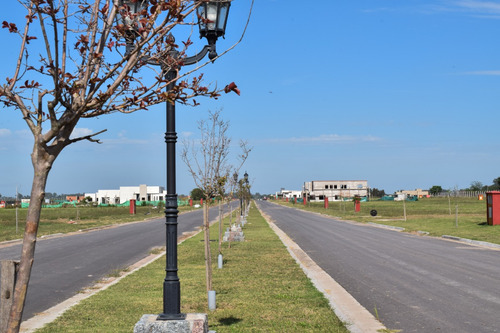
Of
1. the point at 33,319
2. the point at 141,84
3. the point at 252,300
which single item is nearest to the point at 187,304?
the point at 252,300

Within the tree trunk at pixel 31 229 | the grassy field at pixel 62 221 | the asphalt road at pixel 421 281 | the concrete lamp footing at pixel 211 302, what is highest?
the tree trunk at pixel 31 229

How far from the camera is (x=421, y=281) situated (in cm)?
1463

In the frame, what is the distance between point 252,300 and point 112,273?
23.7 feet

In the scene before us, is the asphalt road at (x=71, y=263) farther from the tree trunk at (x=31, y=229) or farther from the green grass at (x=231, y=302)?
the tree trunk at (x=31, y=229)

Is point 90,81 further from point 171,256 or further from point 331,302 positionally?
Answer: point 331,302

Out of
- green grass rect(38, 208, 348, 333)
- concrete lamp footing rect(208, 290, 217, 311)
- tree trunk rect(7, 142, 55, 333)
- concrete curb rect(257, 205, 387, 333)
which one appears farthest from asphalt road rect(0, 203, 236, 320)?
tree trunk rect(7, 142, 55, 333)

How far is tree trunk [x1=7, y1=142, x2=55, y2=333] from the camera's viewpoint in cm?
466

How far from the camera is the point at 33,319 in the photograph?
10.2 meters

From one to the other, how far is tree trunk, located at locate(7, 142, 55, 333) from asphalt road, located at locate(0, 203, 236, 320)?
6.34m

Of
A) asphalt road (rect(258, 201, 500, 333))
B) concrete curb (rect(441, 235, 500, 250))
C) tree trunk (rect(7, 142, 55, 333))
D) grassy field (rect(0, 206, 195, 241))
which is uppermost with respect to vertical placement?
tree trunk (rect(7, 142, 55, 333))

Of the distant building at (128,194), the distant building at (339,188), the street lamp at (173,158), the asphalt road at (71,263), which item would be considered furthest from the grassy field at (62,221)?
the distant building at (339,188)

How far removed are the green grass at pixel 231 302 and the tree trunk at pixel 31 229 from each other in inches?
173

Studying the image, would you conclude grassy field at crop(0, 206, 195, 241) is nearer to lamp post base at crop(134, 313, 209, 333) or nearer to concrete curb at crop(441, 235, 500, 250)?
concrete curb at crop(441, 235, 500, 250)

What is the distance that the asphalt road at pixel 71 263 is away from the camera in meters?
13.4
